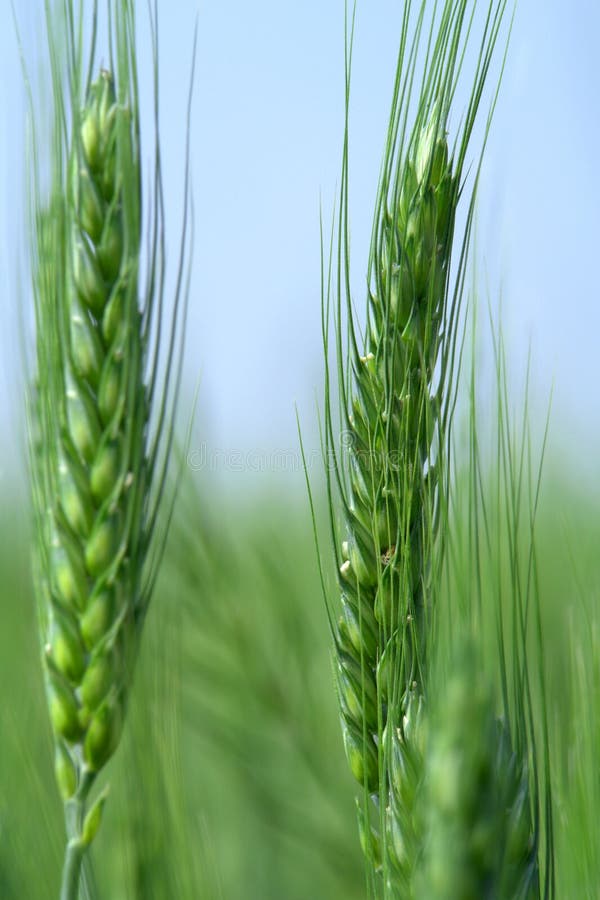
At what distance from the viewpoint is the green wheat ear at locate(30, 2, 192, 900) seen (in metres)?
0.58

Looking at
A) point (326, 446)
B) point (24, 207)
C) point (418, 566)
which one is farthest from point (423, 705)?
point (24, 207)

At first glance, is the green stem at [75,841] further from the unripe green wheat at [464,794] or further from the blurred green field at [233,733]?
the unripe green wheat at [464,794]

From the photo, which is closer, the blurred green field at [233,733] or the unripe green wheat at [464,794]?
the unripe green wheat at [464,794]

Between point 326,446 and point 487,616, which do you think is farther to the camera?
point 326,446

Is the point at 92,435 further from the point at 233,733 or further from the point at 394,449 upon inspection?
the point at 233,733

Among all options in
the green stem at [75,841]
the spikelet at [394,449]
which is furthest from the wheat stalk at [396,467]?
the green stem at [75,841]

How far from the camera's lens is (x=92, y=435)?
59 centimetres

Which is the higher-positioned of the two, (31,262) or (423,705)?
(31,262)

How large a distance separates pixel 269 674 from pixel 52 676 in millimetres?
397

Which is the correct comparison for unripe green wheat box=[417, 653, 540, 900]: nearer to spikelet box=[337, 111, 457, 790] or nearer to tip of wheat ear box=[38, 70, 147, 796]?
spikelet box=[337, 111, 457, 790]

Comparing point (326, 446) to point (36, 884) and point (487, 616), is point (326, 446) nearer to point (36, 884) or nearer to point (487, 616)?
point (487, 616)

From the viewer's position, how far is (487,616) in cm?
49

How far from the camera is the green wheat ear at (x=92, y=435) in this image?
580mm

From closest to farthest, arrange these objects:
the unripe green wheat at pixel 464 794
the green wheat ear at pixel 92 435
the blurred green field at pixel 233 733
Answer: the unripe green wheat at pixel 464 794 < the green wheat ear at pixel 92 435 < the blurred green field at pixel 233 733
